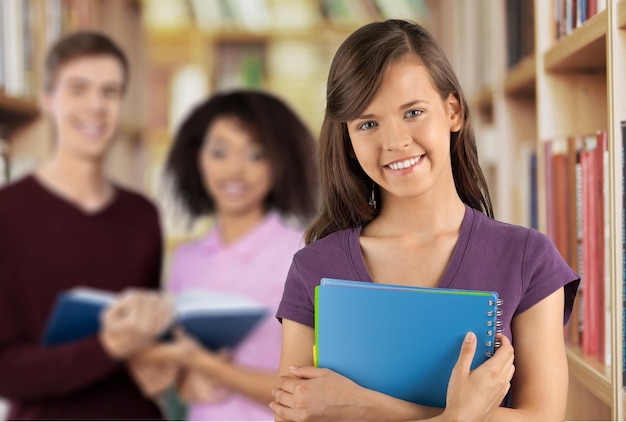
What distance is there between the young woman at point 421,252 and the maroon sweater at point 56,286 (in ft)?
3.57

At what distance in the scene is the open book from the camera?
5.28ft

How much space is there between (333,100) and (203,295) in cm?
100

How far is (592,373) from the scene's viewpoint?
971 millimetres

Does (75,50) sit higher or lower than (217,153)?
higher

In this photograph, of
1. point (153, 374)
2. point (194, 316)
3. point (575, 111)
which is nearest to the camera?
point (575, 111)

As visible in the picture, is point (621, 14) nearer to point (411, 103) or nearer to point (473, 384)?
point (411, 103)

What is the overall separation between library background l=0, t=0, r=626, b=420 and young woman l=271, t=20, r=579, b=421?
5 centimetres

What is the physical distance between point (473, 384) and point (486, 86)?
1588mm

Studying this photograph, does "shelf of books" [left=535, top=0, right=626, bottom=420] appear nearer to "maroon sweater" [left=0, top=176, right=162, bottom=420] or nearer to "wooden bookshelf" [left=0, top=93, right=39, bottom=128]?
"maroon sweater" [left=0, top=176, right=162, bottom=420]

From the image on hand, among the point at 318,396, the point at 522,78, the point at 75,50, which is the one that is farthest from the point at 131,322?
the point at 318,396

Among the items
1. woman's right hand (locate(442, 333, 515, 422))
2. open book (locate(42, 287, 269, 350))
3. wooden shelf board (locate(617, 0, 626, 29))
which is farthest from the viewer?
open book (locate(42, 287, 269, 350))

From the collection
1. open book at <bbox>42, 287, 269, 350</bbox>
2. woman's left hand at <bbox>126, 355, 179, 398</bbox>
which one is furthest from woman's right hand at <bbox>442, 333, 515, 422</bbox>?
woman's left hand at <bbox>126, 355, 179, 398</bbox>

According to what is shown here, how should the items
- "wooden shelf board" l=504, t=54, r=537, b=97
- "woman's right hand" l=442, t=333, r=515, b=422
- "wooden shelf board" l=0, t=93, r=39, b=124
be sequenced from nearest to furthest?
1. "woman's right hand" l=442, t=333, r=515, b=422
2. "wooden shelf board" l=504, t=54, r=537, b=97
3. "wooden shelf board" l=0, t=93, r=39, b=124

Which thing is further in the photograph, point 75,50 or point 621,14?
point 75,50
